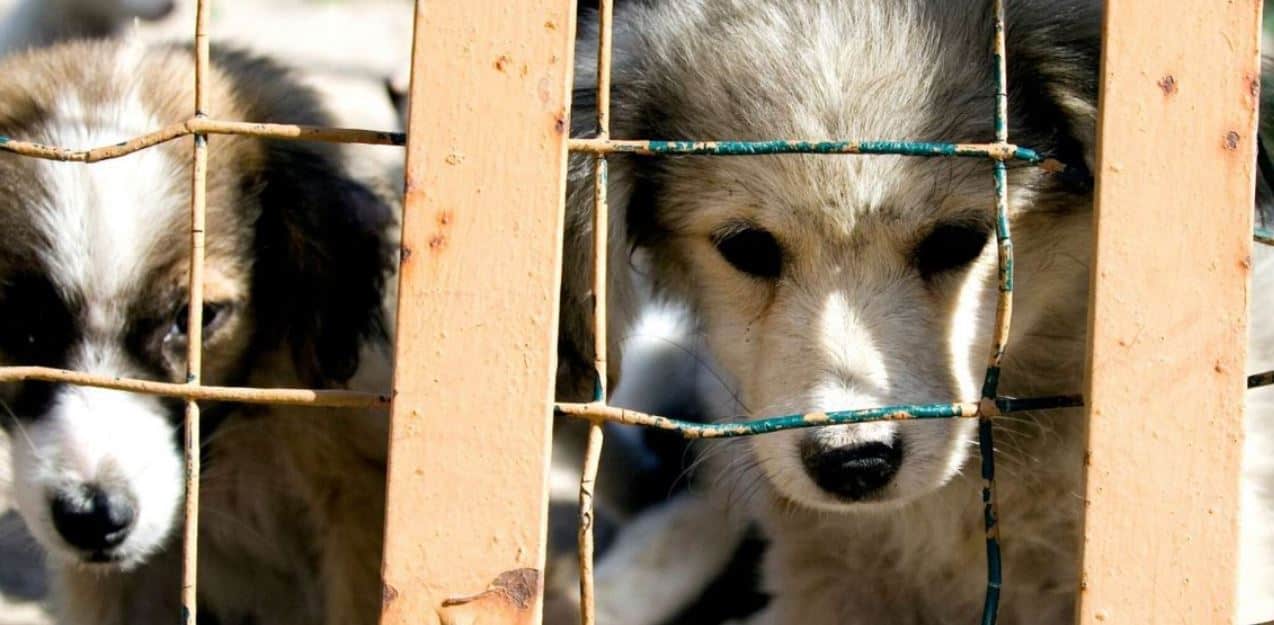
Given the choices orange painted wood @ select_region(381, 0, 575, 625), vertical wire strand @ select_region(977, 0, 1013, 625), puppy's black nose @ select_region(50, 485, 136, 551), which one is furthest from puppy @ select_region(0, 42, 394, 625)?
vertical wire strand @ select_region(977, 0, 1013, 625)

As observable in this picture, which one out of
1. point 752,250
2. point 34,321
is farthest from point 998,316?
point 34,321

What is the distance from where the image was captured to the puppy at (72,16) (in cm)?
342

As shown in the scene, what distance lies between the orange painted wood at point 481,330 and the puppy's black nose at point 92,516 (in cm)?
97

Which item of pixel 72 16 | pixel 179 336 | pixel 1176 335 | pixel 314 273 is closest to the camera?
pixel 1176 335

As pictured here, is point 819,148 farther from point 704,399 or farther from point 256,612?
point 256,612

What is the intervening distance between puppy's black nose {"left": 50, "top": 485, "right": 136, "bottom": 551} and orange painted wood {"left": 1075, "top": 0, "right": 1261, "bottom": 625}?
152 cm

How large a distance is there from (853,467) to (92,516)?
3.94 feet

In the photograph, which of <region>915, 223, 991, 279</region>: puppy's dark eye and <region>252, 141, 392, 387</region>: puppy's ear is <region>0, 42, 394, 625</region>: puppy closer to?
<region>252, 141, 392, 387</region>: puppy's ear

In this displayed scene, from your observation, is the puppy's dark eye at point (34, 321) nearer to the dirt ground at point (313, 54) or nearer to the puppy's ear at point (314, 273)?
the dirt ground at point (313, 54)

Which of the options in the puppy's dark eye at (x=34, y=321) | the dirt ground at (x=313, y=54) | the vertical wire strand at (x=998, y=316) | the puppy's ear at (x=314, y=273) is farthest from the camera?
the dirt ground at (x=313, y=54)

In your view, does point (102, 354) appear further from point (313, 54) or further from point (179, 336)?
point (313, 54)

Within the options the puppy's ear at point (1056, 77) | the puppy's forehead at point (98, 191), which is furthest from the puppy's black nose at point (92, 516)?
the puppy's ear at point (1056, 77)

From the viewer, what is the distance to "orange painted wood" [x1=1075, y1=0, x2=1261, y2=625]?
1594 millimetres

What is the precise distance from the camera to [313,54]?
429cm
